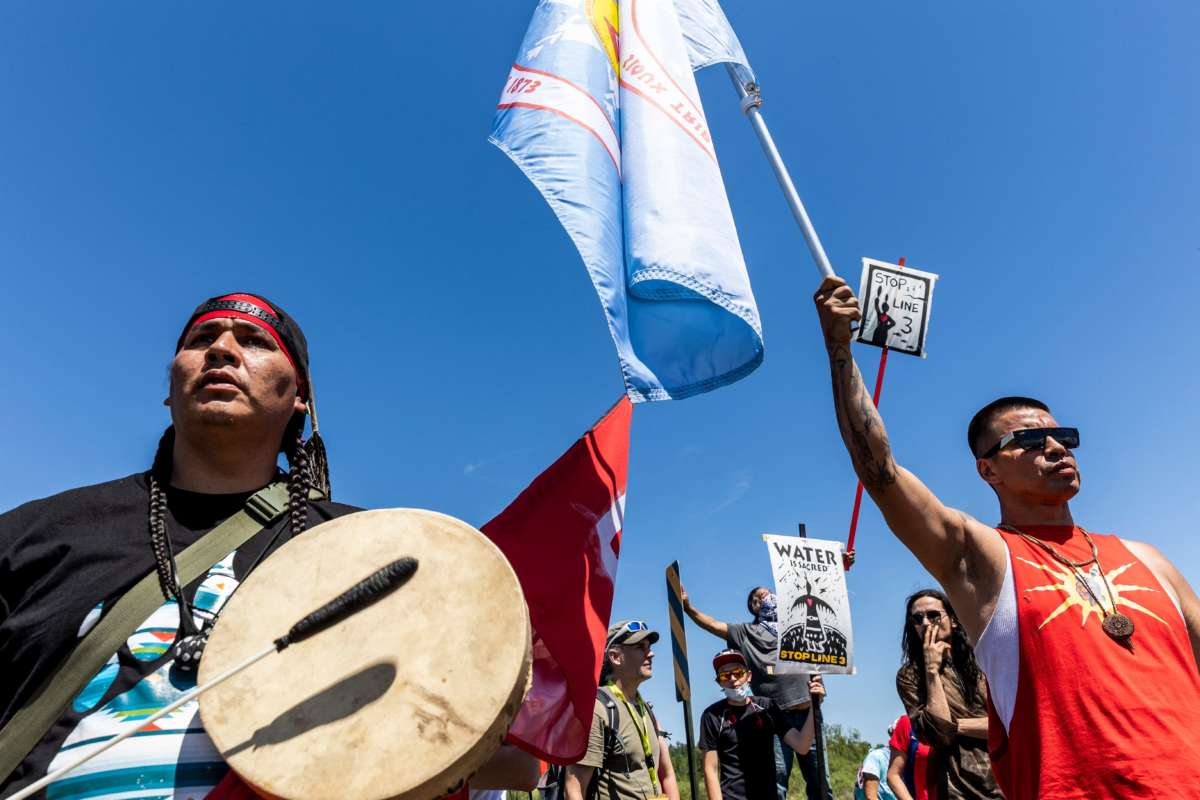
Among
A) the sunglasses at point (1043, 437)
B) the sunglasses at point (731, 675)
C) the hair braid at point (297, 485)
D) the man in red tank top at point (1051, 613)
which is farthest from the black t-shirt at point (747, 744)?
the hair braid at point (297, 485)

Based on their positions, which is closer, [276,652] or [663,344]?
[276,652]

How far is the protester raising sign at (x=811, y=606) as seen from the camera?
6.34 metres

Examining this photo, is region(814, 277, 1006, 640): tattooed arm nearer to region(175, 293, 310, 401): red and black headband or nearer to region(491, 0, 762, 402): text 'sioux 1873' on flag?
region(491, 0, 762, 402): text 'sioux 1873' on flag

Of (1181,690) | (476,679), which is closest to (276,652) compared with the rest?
(476,679)

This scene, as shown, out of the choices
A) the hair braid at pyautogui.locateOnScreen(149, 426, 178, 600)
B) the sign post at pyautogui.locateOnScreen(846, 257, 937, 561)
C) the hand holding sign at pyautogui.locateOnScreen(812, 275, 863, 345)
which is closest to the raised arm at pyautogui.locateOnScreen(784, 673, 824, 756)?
the sign post at pyautogui.locateOnScreen(846, 257, 937, 561)

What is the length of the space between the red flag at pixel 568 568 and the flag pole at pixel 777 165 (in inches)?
37.3

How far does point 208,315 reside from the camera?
89.3 inches

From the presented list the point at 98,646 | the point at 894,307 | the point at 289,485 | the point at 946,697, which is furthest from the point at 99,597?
the point at 946,697

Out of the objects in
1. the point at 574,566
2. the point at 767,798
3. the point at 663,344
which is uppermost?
the point at 663,344

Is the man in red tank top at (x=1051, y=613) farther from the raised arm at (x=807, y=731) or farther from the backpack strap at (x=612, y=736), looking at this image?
the raised arm at (x=807, y=731)

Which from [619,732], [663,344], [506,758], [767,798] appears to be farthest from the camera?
[767,798]

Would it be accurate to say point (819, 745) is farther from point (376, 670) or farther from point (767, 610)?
point (376, 670)

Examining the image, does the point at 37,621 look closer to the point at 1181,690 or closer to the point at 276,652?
the point at 276,652

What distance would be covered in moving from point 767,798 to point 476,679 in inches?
240
